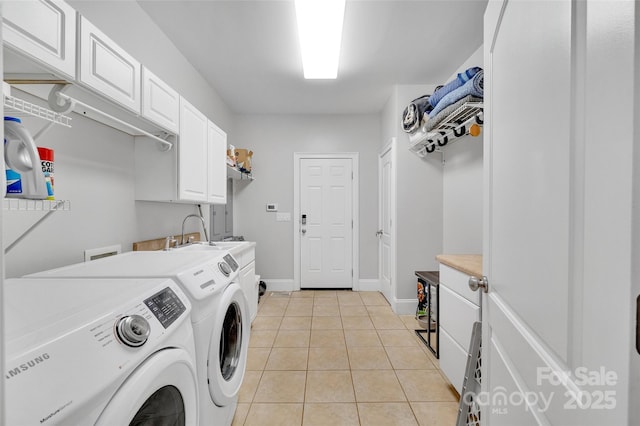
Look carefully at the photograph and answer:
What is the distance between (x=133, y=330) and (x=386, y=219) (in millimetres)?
3371

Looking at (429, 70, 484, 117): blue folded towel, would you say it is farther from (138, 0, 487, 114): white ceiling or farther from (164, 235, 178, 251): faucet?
(164, 235, 178, 251): faucet

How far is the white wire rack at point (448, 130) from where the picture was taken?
79.7 inches

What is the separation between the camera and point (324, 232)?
166 inches

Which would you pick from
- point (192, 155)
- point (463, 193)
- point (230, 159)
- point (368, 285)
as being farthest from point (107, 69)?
point (368, 285)

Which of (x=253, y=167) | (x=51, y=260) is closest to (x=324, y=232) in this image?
(x=253, y=167)

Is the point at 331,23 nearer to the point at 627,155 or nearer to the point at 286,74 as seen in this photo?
the point at 286,74

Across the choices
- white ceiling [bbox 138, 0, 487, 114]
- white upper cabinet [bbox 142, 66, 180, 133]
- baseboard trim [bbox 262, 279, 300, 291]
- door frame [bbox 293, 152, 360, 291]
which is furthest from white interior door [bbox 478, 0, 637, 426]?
baseboard trim [bbox 262, 279, 300, 291]

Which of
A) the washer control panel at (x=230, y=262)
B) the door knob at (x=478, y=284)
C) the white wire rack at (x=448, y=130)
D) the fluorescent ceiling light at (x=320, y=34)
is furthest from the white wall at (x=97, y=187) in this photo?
the white wire rack at (x=448, y=130)

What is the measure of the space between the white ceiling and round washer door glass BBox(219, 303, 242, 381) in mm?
2027

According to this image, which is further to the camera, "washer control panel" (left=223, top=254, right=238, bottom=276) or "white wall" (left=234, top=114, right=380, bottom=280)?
"white wall" (left=234, top=114, right=380, bottom=280)

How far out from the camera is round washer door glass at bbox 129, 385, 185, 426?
794 millimetres

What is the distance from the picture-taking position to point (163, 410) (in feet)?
2.82

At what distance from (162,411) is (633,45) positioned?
50.4 inches

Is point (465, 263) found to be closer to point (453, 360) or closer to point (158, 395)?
point (453, 360)
